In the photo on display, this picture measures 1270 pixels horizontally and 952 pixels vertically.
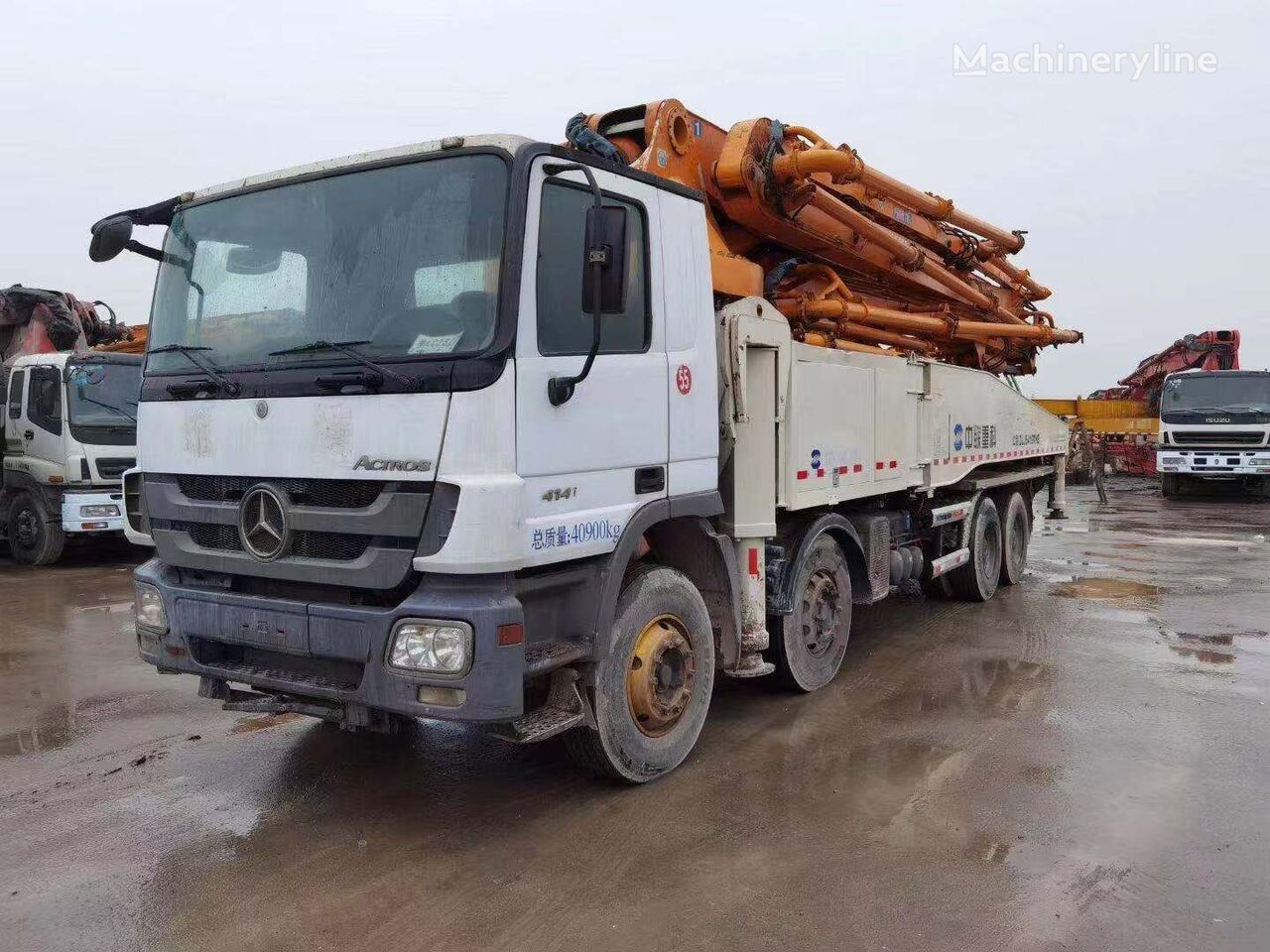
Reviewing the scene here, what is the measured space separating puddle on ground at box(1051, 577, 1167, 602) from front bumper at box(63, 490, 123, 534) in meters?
10.3

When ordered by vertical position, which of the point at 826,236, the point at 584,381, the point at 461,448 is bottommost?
the point at 461,448

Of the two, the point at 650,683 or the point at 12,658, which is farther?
the point at 12,658

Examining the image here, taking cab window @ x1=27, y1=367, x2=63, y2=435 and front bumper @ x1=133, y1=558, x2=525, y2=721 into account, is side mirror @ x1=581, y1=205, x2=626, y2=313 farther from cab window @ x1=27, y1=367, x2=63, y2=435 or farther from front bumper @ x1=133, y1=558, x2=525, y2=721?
cab window @ x1=27, y1=367, x2=63, y2=435

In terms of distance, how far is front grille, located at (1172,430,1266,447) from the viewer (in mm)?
19081

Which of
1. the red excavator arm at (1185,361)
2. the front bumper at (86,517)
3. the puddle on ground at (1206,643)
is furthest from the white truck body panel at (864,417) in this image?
the red excavator arm at (1185,361)

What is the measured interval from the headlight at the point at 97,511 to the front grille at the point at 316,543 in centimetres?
852

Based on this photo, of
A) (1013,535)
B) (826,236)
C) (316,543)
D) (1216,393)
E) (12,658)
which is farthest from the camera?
(1216,393)

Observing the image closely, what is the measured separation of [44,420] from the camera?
11352 mm

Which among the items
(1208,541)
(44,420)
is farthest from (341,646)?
(1208,541)

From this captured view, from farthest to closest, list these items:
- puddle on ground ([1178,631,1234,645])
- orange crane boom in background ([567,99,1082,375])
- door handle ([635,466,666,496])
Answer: puddle on ground ([1178,631,1234,645]), orange crane boom in background ([567,99,1082,375]), door handle ([635,466,666,496])

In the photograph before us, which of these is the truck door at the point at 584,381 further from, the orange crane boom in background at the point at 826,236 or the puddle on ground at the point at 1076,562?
the puddle on ground at the point at 1076,562

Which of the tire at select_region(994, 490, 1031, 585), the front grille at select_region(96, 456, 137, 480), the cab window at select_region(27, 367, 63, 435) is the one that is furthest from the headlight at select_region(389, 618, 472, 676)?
the cab window at select_region(27, 367, 63, 435)

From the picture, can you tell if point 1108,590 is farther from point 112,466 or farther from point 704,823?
point 112,466

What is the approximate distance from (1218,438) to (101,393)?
19866 millimetres
